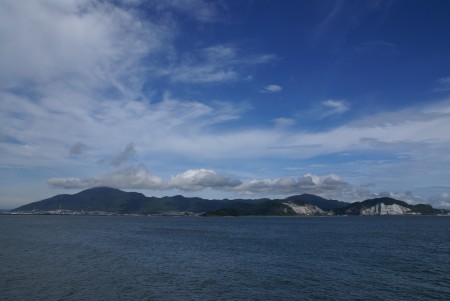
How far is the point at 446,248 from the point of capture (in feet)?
376

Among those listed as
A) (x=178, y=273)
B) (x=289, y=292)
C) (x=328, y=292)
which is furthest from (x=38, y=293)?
(x=328, y=292)

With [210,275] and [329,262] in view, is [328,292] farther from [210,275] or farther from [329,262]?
[329,262]

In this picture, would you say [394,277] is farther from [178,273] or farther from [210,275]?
[178,273]

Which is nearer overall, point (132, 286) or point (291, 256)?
point (132, 286)

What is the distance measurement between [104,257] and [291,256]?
47.7m

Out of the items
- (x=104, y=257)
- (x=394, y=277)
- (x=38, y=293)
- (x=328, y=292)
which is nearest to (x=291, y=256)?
(x=394, y=277)

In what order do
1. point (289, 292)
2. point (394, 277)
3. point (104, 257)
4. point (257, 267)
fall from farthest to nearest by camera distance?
point (104, 257), point (257, 267), point (394, 277), point (289, 292)

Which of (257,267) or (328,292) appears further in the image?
(257,267)

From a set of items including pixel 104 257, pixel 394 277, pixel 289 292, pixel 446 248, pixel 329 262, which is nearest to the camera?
pixel 289 292

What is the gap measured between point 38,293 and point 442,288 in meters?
63.1

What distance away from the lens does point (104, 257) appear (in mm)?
93688

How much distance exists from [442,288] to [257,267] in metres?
34.5

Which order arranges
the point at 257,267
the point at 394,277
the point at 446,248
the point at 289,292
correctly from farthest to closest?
1. the point at 446,248
2. the point at 257,267
3. the point at 394,277
4. the point at 289,292

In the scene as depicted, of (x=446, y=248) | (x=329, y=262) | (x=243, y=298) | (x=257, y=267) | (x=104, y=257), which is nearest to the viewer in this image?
(x=243, y=298)
